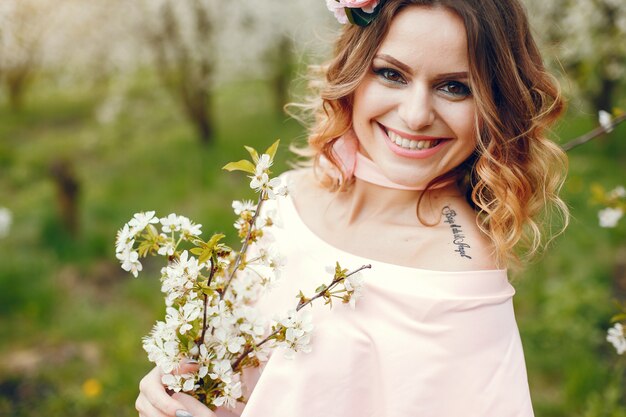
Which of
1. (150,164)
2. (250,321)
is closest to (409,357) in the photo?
(250,321)

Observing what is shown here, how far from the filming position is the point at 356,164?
200 centimetres

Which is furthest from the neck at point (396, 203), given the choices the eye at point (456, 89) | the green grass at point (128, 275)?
the green grass at point (128, 275)

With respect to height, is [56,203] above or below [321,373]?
above

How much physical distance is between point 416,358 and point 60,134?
20.4 ft

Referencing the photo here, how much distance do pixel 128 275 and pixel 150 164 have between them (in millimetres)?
1657

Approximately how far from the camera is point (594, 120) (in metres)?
5.89

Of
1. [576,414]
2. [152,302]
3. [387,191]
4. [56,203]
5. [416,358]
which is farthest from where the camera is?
[56,203]

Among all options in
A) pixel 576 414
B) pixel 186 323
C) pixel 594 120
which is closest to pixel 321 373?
pixel 186 323

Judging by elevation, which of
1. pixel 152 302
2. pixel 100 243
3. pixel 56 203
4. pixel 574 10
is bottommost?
pixel 574 10

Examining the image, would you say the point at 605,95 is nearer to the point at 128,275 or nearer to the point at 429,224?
the point at 128,275

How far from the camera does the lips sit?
1.74 m

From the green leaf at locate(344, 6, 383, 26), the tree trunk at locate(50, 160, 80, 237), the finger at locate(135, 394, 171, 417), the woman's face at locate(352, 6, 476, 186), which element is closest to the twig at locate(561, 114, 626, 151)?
the woman's face at locate(352, 6, 476, 186)

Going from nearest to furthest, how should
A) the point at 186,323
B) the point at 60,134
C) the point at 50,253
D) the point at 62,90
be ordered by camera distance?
the point at 186,323 < the point at 50,253 < the point at 60,134 < the point at 62,90

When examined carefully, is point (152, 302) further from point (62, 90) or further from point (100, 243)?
point (62, 90)
